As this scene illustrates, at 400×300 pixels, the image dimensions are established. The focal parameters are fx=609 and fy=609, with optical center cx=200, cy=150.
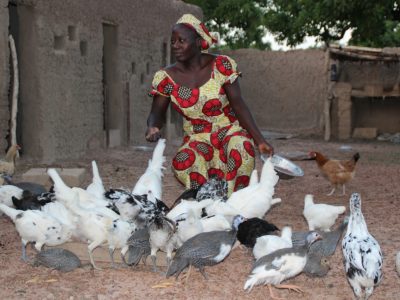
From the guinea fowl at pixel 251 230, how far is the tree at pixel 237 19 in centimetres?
1859

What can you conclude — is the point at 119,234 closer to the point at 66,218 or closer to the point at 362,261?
the point at 66,218

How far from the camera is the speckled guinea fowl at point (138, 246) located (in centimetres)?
412

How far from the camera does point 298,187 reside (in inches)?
302

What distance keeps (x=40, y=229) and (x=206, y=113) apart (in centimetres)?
168

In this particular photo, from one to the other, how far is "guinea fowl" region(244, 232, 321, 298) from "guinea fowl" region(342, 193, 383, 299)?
0.29 metres

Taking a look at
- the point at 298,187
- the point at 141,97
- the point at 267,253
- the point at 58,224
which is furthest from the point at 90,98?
the point at 267,253

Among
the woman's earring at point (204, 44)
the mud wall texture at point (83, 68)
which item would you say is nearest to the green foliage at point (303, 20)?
the mud wall texture at point (83, 68)

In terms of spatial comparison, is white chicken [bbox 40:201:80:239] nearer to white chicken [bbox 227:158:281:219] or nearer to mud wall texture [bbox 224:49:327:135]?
white chicken [bbox 227:158:281:219]

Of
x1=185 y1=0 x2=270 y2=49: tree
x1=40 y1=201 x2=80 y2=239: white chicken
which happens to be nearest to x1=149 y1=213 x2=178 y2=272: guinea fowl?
x1=40 y1=201 x2=80 y2=239: white chicken

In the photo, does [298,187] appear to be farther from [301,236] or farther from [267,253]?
[267,253]

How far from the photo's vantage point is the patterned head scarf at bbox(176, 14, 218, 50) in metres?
4.91

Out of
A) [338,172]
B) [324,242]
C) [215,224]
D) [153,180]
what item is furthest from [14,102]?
[324,242]

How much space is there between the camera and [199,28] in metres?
4.96

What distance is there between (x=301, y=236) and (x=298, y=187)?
3.33 meters
